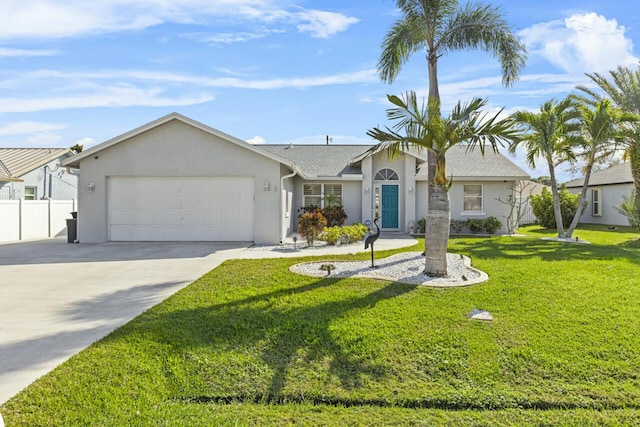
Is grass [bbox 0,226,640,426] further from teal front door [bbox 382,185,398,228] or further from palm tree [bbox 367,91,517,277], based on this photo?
teal front door [bbox 382,185,398,228]

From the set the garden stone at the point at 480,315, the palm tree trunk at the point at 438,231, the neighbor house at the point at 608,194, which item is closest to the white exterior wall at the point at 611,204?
the neighbor house at the point at 608,194

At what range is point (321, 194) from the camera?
62.2ft

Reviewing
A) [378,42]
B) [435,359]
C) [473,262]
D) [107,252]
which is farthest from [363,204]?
[435,359]

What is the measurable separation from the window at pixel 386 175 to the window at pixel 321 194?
1854mm

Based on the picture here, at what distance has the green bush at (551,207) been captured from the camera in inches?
826

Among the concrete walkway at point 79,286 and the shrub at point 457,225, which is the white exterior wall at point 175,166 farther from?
the shrub at point 457,225

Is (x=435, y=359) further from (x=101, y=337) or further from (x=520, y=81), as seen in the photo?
(x=520, y=81)

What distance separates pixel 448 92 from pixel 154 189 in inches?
415

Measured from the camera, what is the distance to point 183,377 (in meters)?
4.18

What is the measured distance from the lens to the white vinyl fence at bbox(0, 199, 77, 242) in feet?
51.3

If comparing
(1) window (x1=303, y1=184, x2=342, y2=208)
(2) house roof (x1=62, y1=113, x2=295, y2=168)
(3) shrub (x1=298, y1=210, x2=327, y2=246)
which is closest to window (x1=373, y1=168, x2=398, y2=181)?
(1) window (x1=303, y1=184, x2=342, y2=208)

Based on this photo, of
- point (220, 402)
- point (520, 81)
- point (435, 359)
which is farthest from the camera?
point (520, 81)

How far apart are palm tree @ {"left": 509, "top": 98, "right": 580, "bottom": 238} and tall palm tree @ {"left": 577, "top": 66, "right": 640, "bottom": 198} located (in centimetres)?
340

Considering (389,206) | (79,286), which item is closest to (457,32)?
(389,206)
